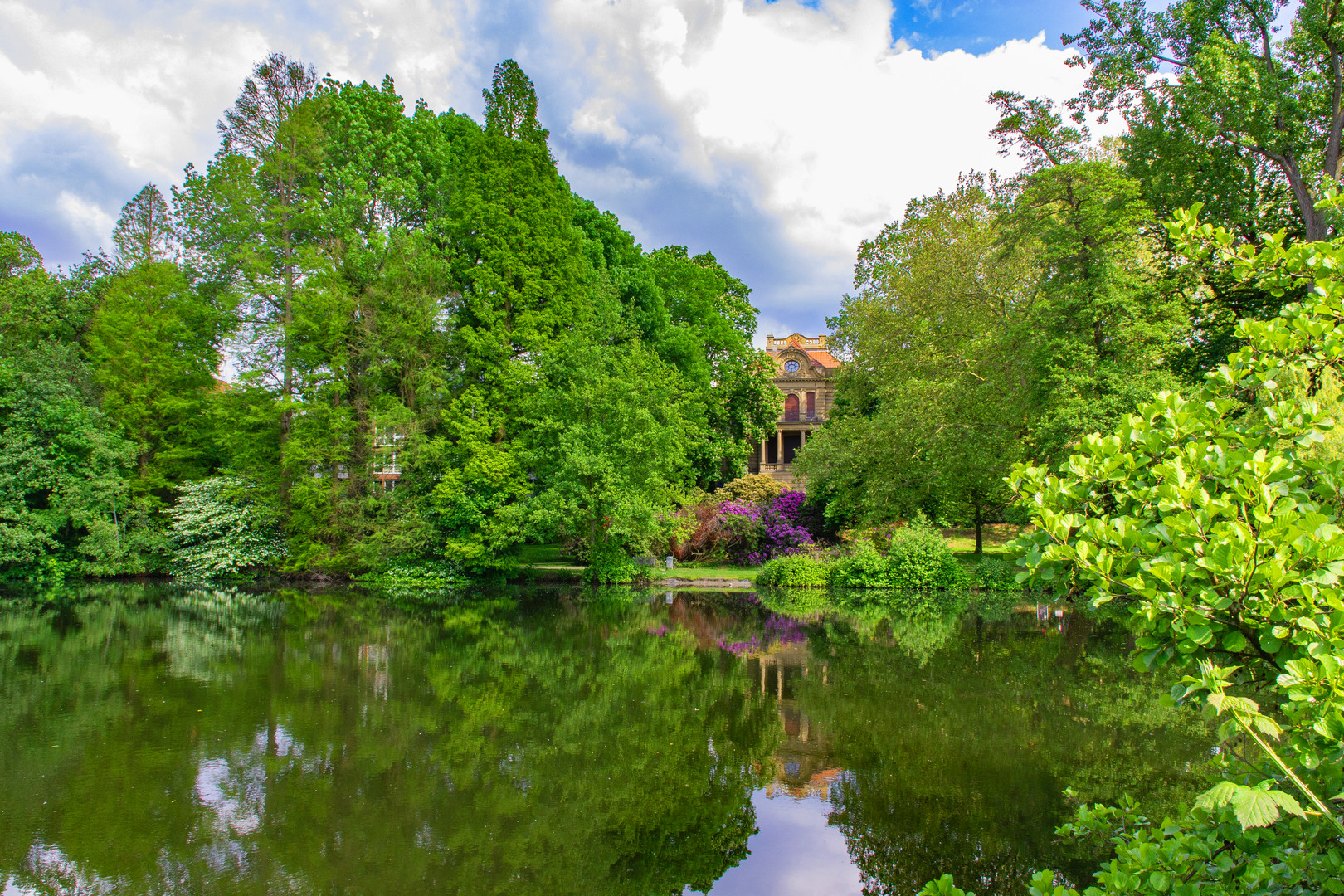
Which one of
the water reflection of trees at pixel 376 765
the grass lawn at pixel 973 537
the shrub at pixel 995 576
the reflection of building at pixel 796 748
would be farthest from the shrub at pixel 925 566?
the reflection of building at pixel 796 748

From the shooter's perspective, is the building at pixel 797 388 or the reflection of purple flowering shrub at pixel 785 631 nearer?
the reflection of purple flowering shrub at pixel 785 631

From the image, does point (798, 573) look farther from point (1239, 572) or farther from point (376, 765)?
point (1239, 572)

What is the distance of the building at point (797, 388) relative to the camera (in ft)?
134

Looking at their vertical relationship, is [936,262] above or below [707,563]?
above

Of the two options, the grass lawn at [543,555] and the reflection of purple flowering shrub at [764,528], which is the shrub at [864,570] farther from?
the grass lawn at [543,555]

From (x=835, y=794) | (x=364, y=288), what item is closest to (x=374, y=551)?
(x=364, y=288)

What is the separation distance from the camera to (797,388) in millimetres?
41438

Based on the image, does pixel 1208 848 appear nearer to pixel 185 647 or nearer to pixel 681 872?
pixel 681 872

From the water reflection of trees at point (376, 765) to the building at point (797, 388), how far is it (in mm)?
30078

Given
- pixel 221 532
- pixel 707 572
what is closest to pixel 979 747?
pixel 707 572

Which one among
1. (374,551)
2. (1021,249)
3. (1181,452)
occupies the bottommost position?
(374,551)

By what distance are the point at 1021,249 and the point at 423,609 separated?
64.4ft

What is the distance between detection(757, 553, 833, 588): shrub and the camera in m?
21.1

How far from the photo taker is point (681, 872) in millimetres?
4777
